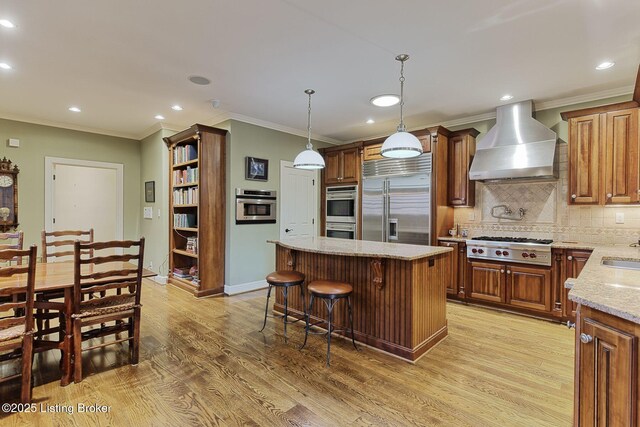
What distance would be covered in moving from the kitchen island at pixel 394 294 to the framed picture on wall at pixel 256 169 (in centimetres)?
201

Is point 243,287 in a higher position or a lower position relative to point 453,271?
lower

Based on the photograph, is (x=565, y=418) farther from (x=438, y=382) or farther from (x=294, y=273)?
(x=294, y=273)

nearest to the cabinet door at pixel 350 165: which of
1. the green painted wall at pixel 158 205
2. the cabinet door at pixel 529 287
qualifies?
the cabinet door at pixel 529 287

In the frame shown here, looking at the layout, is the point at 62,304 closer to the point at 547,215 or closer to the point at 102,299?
the point at 102,299

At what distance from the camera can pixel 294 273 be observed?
3277mm

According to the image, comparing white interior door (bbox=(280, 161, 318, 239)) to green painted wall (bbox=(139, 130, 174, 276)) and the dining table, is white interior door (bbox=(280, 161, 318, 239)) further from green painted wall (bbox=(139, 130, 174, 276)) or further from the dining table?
the dining table

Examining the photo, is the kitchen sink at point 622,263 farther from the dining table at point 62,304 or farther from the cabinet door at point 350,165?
the dining table at point 62,304

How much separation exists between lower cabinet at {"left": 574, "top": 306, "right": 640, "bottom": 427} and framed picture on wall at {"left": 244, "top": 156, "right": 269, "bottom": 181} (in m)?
4.27

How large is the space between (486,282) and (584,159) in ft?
5.89

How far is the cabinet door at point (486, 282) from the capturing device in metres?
3.96

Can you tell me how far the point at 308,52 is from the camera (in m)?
2.87

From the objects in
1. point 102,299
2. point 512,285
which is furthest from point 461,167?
point 102,299

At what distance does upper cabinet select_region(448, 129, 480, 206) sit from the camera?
14.8ft

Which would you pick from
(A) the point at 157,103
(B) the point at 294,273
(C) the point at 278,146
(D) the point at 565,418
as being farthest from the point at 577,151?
(A) the point at 157,103
